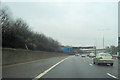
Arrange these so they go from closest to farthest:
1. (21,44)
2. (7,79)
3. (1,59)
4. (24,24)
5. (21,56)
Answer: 1. (7,79)
2. (1,59)
3. (21,56)
4. (21,44)
5. (24,24)

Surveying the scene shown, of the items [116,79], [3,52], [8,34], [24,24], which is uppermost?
[24,24]

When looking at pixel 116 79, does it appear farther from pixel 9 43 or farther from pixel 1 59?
pixel 9 43

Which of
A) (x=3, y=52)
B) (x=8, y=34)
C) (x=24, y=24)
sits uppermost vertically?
(x=24, y=24)

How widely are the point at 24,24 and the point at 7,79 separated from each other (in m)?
45.2

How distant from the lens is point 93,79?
10.0 metres

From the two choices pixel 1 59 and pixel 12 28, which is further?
pixel 12 28

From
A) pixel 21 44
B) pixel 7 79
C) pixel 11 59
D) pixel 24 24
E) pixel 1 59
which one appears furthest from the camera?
pixel 24 24

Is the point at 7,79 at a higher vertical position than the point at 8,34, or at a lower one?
lower

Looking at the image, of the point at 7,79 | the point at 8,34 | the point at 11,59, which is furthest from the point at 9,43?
the point at 7,79

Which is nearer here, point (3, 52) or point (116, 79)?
point (116, 79)

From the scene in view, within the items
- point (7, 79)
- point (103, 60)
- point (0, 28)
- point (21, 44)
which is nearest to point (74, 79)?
point (7, 79)

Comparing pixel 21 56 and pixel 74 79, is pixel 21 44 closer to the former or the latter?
pixel 21 56

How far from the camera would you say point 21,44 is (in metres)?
49.8

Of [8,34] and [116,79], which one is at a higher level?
[8,34]
